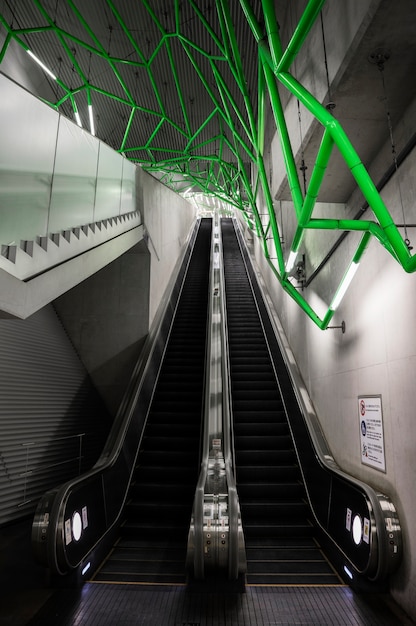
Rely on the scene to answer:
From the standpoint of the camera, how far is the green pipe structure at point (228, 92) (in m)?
2.77

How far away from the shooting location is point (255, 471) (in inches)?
197

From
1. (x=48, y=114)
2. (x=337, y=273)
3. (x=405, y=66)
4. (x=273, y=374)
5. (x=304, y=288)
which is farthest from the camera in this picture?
→ (x=273, y=374)

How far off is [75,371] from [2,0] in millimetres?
8661

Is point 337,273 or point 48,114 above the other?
point 48,114

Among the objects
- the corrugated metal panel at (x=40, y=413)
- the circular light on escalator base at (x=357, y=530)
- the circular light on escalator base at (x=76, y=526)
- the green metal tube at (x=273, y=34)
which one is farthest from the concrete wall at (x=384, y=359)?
the corrugated metal panel at (x=40, y=413)

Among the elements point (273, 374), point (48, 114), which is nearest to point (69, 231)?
point (48, 114)

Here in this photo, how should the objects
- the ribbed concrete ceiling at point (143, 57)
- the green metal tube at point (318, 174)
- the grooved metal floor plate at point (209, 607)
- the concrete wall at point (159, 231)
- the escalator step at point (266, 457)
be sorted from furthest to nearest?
the concrete wall at point (159, 231) → the ribbed concrete ceiling at point (143, 57) → the escalator step at point (266, 457) → the grooved metal floor plate at point (209, 607) → the green metal tube at point (318, 174)

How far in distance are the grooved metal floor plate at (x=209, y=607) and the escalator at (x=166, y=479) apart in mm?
246

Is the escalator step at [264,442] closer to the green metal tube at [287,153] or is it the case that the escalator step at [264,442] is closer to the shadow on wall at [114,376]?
the shadow on wall at [114,376]

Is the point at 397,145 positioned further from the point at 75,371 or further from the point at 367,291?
the point at 75,371

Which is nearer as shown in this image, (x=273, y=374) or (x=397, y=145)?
(x=397, y=145)

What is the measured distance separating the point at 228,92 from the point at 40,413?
8104 millimetres

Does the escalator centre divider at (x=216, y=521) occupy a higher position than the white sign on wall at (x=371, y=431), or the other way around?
the white sign on wall at (x=371, y=431)

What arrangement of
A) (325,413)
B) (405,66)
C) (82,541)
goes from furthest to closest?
1. (325,413)
2. (82,541)
3. (405,66)
